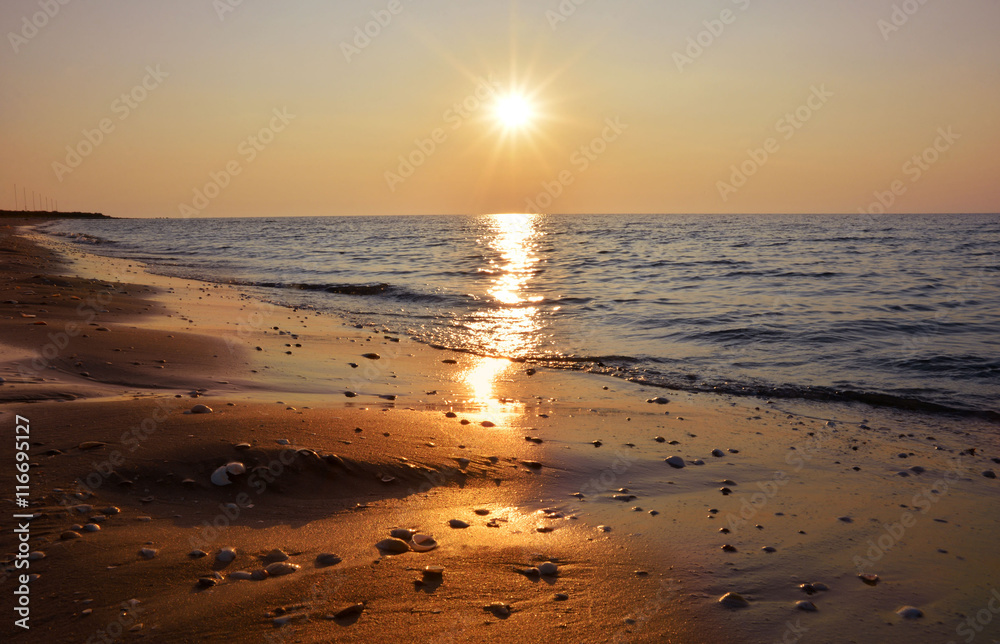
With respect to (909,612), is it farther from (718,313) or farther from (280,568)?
(718,313)

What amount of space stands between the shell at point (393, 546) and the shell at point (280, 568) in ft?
1.83

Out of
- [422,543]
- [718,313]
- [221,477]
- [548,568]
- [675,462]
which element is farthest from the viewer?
[718,313]

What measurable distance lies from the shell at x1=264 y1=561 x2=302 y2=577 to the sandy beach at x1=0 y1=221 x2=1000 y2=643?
13 mm

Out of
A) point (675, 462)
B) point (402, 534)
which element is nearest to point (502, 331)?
point (675, 462)

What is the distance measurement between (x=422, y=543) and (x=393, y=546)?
221 millimetres

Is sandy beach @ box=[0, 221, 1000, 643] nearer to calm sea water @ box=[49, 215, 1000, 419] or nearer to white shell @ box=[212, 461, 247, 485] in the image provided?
white shell @ box=[212, 461, 247, 485]

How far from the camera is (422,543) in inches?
165

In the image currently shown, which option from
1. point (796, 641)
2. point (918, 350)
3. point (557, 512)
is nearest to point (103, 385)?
point (557, 512)

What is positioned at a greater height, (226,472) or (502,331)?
(502,331)

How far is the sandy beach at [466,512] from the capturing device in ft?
11.1

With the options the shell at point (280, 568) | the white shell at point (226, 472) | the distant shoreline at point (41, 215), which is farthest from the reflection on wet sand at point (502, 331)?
the distant shoreline at point (41, 215)

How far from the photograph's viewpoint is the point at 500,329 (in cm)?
1527

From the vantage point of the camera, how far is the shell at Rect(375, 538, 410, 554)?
4.05m

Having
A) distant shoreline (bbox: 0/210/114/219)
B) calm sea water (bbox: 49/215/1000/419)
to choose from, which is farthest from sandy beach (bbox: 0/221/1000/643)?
distant shoreline (bbox: 0/210/114/219)
